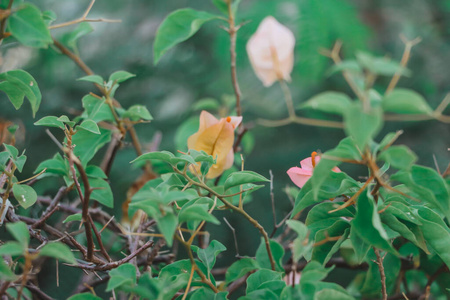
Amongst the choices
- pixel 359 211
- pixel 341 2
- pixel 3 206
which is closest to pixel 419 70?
pixel 341 2

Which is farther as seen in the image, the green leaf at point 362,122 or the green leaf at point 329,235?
the green leaf at point 329,235

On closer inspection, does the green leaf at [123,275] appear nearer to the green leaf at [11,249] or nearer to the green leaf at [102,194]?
the green leaf at [11,249]

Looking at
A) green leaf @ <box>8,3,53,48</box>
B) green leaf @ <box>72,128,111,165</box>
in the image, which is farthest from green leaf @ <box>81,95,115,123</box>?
green leaf @ <box>8,3,53,48</box>

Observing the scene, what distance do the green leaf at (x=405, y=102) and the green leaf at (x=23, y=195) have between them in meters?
0.32

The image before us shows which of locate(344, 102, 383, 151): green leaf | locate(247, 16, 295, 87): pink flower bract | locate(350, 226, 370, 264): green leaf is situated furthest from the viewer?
locate(247, 16, 295, 87): pink flower bract

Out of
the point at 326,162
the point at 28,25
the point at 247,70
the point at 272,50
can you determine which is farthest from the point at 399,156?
the point at 247,70

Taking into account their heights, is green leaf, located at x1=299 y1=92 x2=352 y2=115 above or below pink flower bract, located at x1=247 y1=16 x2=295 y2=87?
above

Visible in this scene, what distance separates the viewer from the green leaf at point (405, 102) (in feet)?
0.80

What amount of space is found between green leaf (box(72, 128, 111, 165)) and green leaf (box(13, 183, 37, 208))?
8cm

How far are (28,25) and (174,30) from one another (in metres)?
0.19

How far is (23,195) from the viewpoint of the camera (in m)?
0.42

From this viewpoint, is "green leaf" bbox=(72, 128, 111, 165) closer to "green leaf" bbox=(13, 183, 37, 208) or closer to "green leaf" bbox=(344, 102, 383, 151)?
"green leaf" bbox=(13, 183, 37, 208)

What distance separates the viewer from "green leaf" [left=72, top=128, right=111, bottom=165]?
49 centimetres

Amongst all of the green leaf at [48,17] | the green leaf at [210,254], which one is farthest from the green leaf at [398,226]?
the green leaf at [48,17]
